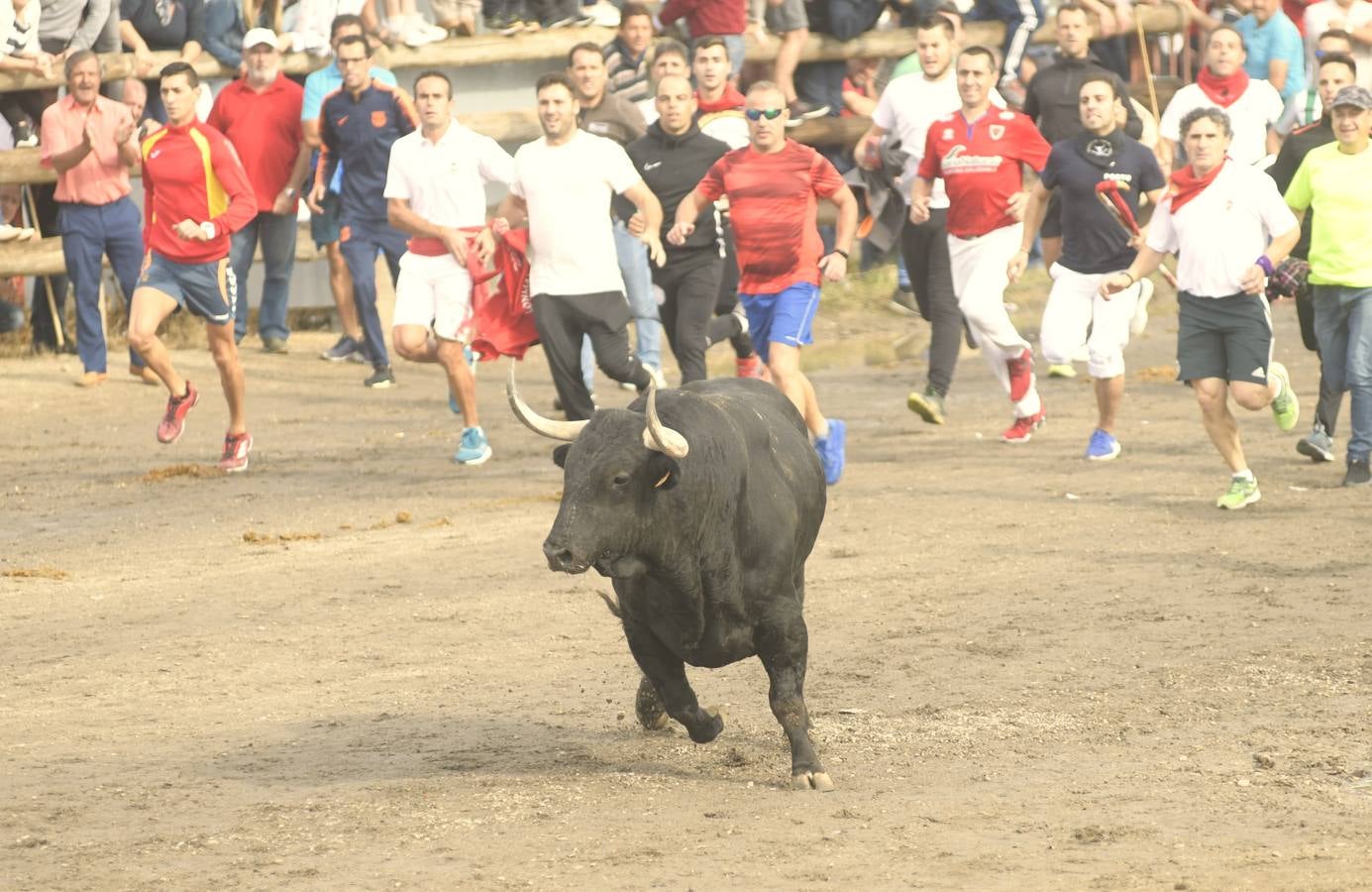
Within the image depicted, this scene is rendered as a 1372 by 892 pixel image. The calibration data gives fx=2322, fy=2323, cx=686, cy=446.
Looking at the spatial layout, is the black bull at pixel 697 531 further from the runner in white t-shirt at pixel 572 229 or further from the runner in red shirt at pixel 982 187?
the runner in red shirt at pixel 982 187

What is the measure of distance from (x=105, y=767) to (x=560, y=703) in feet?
5.78

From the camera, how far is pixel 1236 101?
1739 cm

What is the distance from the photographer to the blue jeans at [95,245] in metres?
16.7

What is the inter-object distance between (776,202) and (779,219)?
0.32 ft

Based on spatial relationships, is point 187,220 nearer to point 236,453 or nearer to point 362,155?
point 236,453

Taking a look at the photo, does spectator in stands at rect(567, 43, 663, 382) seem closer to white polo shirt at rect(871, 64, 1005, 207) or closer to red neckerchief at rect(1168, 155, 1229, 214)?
white polo shirt at rect(871, 64, 1005, 207)

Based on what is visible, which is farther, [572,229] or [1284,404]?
[1284,404]

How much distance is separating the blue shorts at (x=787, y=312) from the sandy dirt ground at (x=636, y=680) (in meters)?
0.98

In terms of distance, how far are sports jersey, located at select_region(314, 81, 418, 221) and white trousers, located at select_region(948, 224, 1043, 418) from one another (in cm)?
454

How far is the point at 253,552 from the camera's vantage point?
1206 cm

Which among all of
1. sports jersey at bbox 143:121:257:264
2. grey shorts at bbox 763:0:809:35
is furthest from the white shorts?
grey shorts at bbox 763:0:809:35

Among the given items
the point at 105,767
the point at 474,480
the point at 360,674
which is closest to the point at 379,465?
the point at 474,480

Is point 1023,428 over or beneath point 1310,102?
beneath

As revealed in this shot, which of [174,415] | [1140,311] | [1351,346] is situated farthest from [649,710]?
[1140,311]
